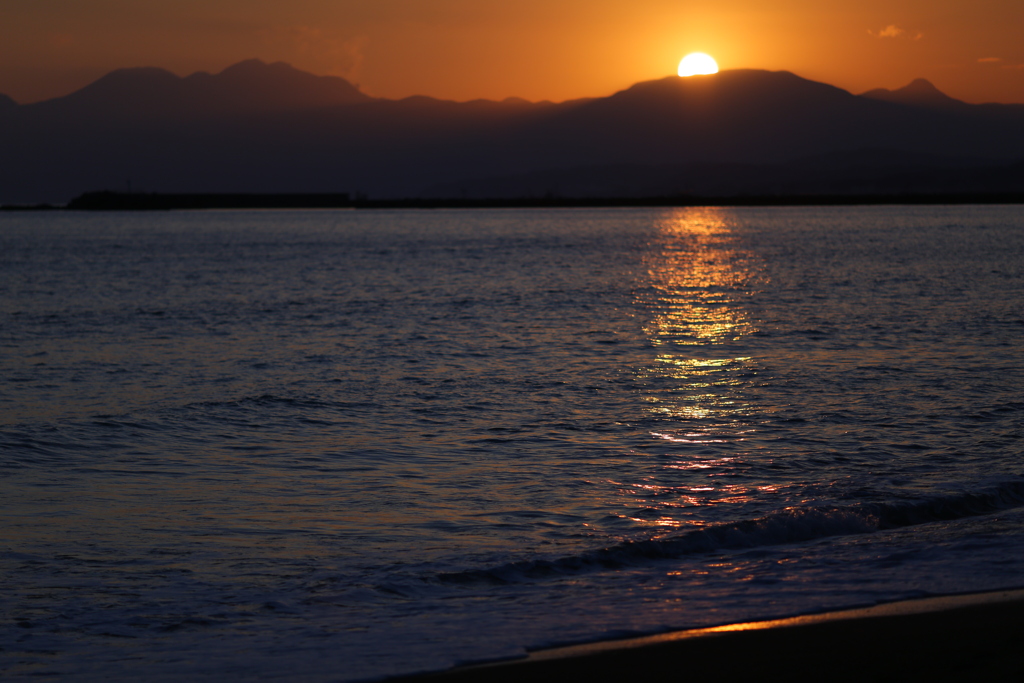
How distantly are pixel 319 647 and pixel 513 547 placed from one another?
245 cm

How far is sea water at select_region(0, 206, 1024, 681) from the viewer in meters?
6.28

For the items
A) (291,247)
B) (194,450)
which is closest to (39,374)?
(194,450)

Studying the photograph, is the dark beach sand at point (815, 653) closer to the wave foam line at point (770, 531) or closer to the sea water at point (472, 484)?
the sea water at point (472, 484)

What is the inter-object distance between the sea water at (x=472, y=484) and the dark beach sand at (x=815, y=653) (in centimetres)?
29

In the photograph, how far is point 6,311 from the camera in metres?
32.5

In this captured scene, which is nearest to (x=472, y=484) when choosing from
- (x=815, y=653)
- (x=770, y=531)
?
(x=770, y=531)

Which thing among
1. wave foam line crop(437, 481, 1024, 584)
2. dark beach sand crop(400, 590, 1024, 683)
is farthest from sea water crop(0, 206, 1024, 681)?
dark beach sand crop(400, 590, 1024, 683)

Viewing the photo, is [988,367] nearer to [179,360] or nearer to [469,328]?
[469,328]

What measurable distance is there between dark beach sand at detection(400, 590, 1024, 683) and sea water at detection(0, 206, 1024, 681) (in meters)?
0.29

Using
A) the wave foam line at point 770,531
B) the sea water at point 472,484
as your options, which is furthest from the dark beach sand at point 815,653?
the wave foam line at point 770,531

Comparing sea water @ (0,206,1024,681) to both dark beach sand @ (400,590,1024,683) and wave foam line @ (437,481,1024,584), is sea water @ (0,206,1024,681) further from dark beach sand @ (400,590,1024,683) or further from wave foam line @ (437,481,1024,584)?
dark beach sand @ (400,590,1024,683)

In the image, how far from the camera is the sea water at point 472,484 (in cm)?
628

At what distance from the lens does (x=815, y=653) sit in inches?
210

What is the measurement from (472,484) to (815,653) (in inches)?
210
